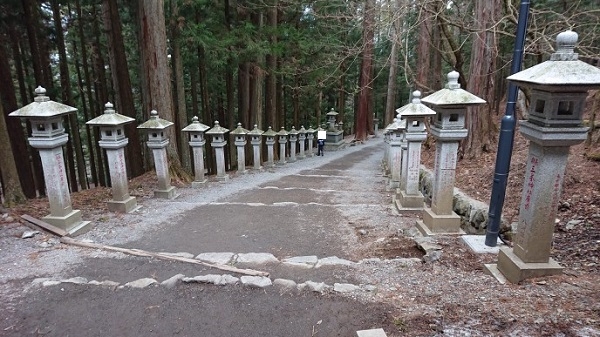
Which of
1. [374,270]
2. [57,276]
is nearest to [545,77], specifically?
[374,270]

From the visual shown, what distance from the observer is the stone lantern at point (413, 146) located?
5.84 meters

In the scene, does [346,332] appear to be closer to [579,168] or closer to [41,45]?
[579,168]

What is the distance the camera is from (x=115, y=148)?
6047 millimetres

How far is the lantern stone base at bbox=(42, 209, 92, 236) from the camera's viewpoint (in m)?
5.02

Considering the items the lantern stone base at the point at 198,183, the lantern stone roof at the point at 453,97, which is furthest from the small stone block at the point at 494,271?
the lantern stone base at the point at 198,183

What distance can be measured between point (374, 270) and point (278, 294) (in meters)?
1.15

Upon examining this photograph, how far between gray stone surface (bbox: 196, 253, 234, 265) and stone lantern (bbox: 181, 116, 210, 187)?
16.3ft

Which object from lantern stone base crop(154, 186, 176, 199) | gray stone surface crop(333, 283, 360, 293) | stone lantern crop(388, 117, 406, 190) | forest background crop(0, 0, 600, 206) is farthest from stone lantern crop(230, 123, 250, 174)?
gray stone surface crop(333, 283, 360, 293)

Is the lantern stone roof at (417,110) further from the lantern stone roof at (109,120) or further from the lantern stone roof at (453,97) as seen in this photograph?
the lantern stone roof at (109,120)

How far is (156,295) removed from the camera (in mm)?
3494

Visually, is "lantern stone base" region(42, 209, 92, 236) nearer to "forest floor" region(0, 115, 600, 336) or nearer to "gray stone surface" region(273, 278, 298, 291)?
"forest floor" region(0, 115, 600, 336)

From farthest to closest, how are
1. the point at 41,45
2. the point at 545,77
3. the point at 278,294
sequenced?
the point at 41,45, the point at 278,294, the point at 545,77

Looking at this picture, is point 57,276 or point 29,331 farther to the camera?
point 57,276

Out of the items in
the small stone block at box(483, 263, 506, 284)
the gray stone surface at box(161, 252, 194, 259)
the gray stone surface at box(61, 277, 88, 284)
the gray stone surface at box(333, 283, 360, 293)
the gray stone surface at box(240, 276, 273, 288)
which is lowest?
the gray stone surface at box(161, 252, 194, 259)
